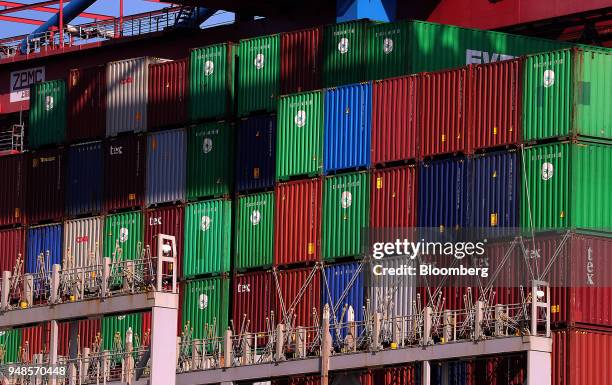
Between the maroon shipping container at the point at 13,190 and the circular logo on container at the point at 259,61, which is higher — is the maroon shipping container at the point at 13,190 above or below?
below

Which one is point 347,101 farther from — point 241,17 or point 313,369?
point 241,17

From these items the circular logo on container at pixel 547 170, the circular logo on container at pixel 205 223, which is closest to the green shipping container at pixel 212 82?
the circular logo on container at pixel 205 223

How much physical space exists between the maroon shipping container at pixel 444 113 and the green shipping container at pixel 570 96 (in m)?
2.16

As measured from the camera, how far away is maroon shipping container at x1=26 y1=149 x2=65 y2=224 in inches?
2419

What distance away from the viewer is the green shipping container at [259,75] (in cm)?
5625

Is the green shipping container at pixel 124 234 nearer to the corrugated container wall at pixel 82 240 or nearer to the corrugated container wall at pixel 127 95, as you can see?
the corrugated container wall at pixel 82 240

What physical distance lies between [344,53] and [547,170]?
9.72 metres

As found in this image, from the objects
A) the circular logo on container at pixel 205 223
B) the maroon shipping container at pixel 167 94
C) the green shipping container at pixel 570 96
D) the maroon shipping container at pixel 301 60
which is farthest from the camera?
the maroon shipping container at pixel 167 94

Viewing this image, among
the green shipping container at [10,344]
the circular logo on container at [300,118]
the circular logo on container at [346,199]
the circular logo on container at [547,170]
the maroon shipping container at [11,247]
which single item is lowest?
the green shipping container at [10,344]

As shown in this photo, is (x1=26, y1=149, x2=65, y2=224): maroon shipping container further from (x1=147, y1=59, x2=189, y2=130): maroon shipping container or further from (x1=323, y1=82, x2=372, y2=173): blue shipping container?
(x1=323, y1=82, x2=372, y2=173): blue shipping container

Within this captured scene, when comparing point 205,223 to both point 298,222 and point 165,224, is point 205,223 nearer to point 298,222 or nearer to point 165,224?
point 165,224

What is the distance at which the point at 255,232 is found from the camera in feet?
179

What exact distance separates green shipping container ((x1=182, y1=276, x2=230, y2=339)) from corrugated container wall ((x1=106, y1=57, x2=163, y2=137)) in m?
6.55

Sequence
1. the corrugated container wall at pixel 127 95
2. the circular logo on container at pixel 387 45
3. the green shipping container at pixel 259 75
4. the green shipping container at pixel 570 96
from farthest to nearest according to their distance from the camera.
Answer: the corrugated container wall at pixel 127 95 → the green shipping container at pixel 259 75 → the circular logo on container at pixel 387 45 → the green shipping container at pixel 570 96
